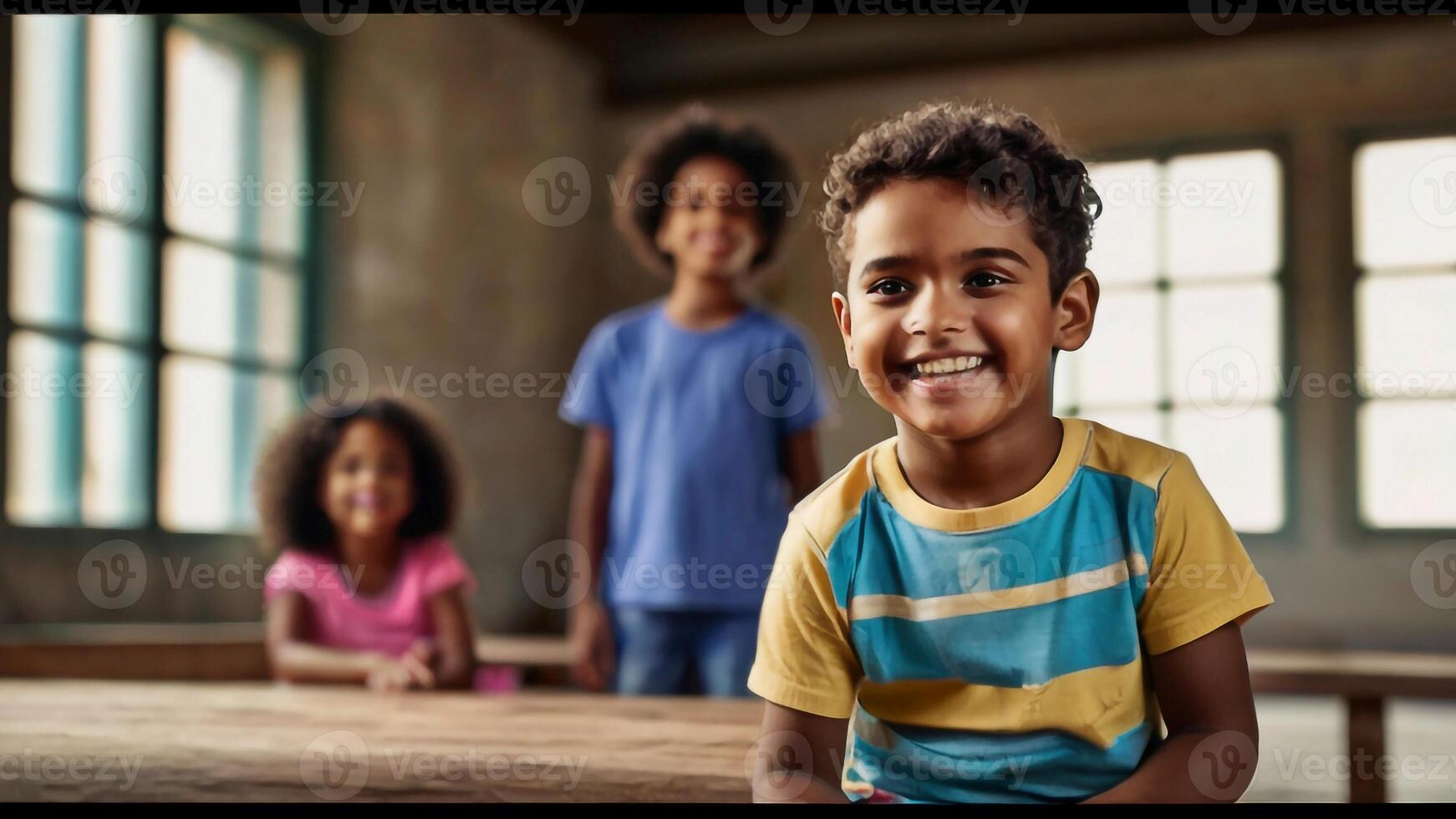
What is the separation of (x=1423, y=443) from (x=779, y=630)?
5.88m

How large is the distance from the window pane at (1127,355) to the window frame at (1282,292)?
0.18 feet

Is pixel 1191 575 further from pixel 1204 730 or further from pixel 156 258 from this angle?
pixel 156 258

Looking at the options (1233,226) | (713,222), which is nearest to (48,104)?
(713,222)

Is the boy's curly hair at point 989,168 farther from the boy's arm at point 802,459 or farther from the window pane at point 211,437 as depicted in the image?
the window pane at point 211,437

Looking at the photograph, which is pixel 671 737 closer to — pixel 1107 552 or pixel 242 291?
pixel 1107 552

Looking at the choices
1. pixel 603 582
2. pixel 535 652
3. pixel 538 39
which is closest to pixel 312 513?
pixel 603 582

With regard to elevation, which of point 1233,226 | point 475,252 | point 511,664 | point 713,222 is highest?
point 1233,226

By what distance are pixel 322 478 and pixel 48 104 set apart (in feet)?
7.08

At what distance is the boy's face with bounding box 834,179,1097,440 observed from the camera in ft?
3.04

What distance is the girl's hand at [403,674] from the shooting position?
2.12 meters

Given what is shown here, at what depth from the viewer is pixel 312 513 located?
2.56 m

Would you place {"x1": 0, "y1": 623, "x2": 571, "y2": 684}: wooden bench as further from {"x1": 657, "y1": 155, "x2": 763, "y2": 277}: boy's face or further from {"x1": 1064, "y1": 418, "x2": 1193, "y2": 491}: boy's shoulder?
{"x1": 1064, "y1": 418, "x2": 1193, "y2": 491}: boy's shoulder

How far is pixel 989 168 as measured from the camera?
958 millimetres

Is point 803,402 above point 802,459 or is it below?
above
